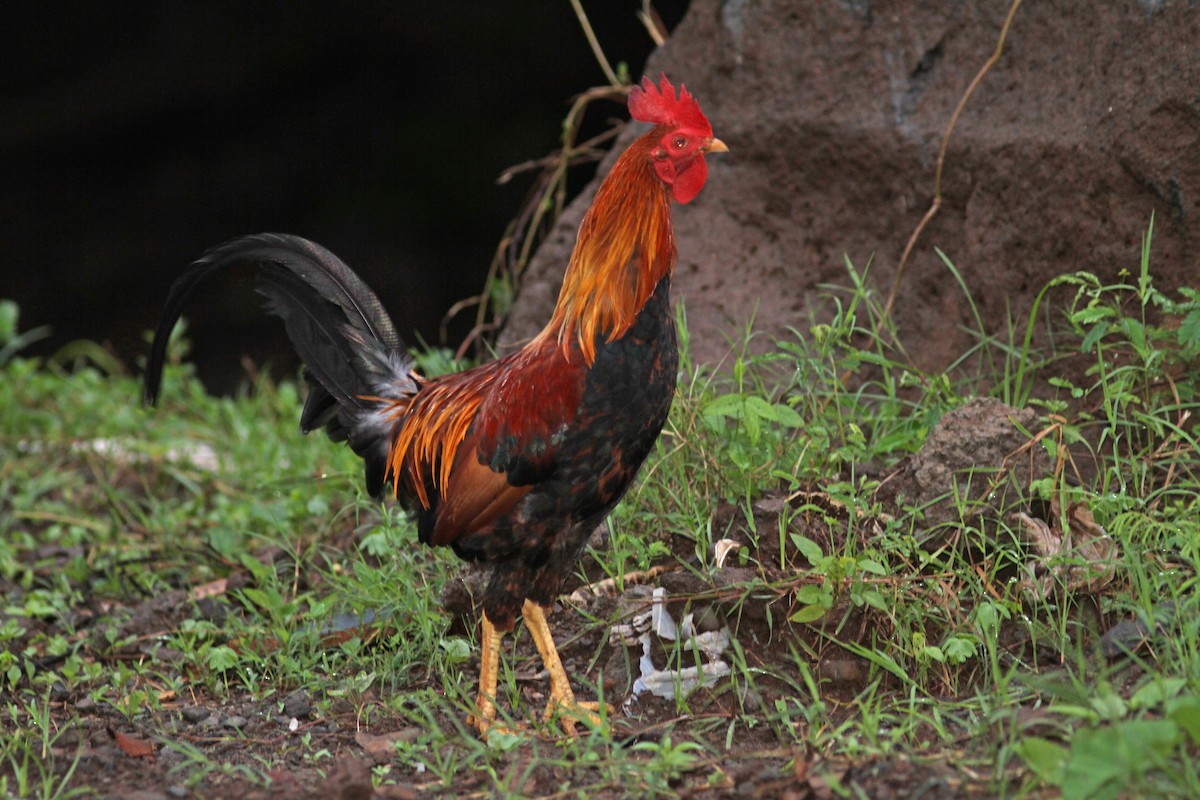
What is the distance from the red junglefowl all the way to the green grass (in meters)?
0.33

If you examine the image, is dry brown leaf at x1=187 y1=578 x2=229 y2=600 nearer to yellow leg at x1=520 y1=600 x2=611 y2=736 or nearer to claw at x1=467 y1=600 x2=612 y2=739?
claw at x1=467 y1=600 x2=612 y2=739

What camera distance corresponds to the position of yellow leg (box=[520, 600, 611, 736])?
320 cm

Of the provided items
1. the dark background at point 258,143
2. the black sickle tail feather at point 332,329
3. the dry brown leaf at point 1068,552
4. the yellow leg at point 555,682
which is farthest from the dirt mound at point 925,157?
the dark background at point 258,143

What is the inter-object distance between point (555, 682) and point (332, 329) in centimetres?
125

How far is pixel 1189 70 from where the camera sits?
379 cm

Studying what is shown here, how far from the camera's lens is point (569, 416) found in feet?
10.4

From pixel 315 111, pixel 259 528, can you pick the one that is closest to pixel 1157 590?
pixel 259 528

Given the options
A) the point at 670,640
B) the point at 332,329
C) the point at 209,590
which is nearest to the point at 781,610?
the point at 670,640

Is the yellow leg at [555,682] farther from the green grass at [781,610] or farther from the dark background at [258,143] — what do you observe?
the dark background at [258,143]

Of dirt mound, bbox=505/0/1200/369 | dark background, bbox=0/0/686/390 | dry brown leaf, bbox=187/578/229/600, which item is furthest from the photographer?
dark background, bbox=0/0/686/390

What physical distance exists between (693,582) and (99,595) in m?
2.38

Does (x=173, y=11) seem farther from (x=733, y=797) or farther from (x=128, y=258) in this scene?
(x=733, y=797)

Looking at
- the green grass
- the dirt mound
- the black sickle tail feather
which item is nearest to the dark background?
the dirt mound

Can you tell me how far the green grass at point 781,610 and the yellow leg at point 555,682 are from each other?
0.28ft
